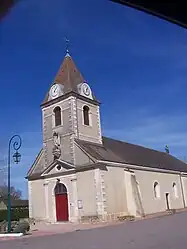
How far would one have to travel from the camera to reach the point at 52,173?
28031mm

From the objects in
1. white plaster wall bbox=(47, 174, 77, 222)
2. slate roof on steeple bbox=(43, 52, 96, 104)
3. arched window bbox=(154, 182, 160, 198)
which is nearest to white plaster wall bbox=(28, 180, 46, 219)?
white plaster wall bbox=(47, 174, 77, 222)

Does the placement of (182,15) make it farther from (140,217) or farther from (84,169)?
(140,217)

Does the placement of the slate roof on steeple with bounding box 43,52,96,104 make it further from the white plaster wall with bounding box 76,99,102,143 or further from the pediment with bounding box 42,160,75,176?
the pediment with bounding box 42,160,75,176

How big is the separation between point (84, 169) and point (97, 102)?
7392mm

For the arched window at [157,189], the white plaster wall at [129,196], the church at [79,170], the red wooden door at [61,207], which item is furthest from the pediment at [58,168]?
the arched window at [157,189]

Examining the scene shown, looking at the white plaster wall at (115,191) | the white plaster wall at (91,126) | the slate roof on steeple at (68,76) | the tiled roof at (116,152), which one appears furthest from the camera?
the slate roof on steeple at (68,76)

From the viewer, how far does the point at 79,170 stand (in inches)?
1023

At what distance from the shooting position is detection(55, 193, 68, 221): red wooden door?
87.3ft

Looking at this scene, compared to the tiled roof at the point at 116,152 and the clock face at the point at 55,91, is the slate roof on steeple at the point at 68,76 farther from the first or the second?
the tiled roof at the point at 116,152

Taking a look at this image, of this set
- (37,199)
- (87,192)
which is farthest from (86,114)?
(37,199)

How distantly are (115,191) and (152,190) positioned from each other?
665cm

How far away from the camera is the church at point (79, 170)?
82.6 ft

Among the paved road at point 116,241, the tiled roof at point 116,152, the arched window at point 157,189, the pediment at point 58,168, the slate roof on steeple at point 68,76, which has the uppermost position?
the slate roof on steeple at point 68,76

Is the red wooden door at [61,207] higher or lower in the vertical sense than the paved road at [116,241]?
higher
